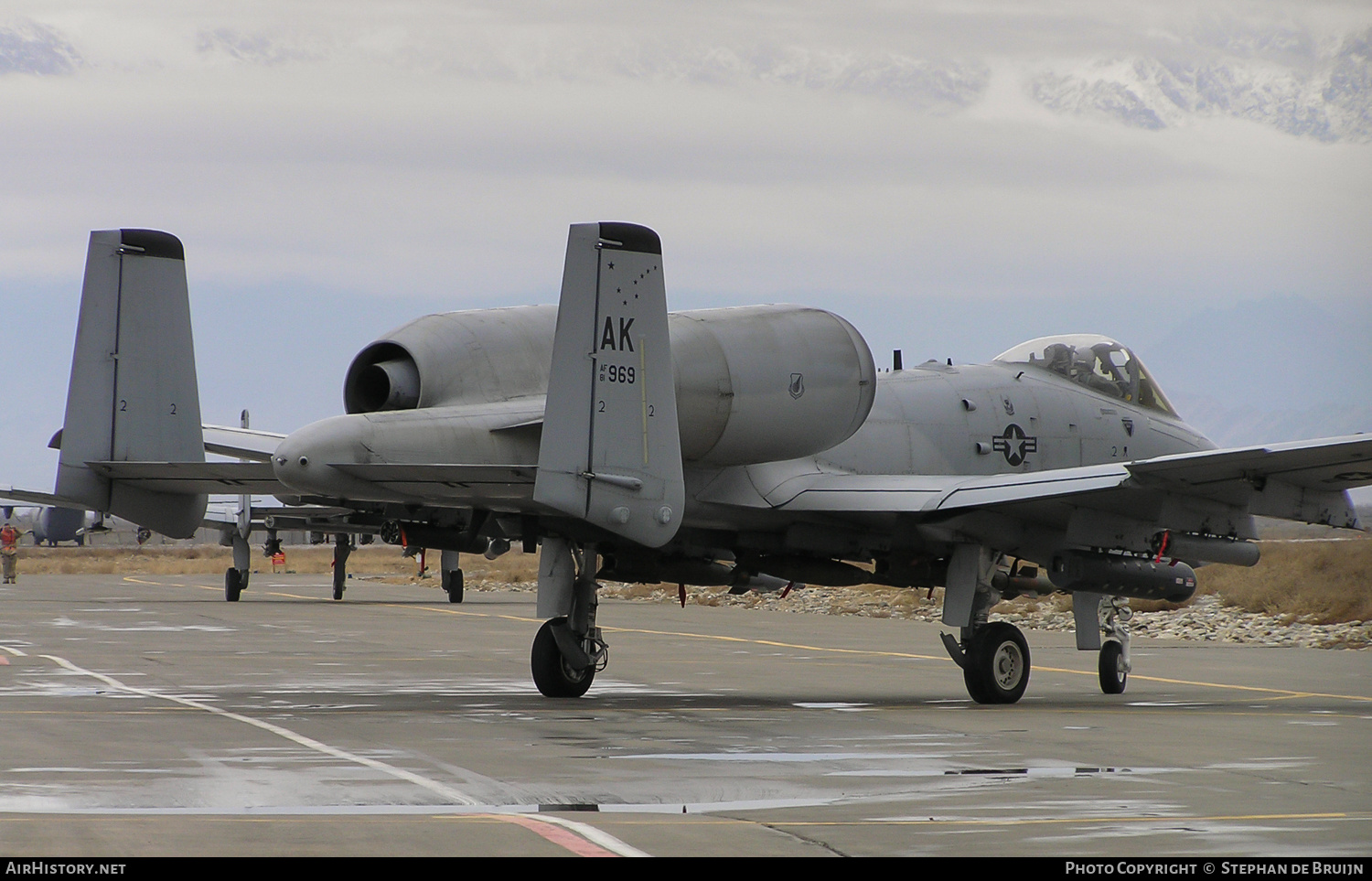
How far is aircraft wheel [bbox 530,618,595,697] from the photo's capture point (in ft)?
54.2

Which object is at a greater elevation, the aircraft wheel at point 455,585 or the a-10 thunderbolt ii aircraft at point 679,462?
the a-10 thunderbolt ii aircraft at point 679,462

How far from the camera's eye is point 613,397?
13.5 meters

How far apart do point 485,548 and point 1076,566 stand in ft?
22.5

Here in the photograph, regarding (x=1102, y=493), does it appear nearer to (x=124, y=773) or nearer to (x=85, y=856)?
(x=124, y=773)

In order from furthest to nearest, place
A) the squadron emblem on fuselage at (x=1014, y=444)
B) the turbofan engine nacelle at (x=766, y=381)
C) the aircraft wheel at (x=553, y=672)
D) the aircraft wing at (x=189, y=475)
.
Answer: the squadron emblem on fuselage at (x=1014, y=444) → the aircraft wheel at (x=553, y=672) → the turbofan engine nacelle at (x=766, y=381) → the aircraft wing at (x=189, y=475)

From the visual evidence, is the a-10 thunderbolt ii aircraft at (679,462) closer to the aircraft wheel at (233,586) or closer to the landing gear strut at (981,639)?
the landing gear strut at (981,639)

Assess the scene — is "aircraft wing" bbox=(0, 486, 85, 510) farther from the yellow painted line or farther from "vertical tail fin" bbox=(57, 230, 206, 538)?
the yellow painted line

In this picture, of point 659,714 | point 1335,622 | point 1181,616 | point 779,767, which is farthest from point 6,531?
point 779,767

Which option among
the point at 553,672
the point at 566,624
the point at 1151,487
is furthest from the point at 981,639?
the point at 553,672

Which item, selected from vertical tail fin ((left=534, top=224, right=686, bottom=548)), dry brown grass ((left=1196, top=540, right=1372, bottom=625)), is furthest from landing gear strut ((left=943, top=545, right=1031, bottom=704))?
dry brown grass ((left=1196, top=540, right=1372, bottom=625))

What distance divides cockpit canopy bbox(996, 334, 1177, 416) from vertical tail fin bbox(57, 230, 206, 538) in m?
9.29

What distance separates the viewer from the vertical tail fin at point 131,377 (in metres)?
14.4

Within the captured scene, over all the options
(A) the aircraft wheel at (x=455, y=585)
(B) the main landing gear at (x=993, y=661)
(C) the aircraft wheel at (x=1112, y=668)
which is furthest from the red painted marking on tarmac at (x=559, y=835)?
(A) the aircraft wheel at (x=455, y=585)

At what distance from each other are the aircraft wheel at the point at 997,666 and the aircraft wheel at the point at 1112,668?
1736 mm
